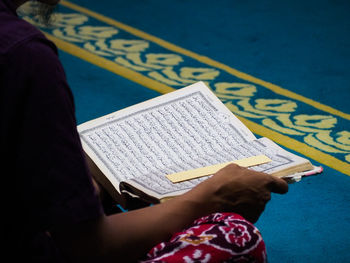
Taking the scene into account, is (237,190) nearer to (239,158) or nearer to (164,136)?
(239,158)

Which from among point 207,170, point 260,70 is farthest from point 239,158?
point 260,70

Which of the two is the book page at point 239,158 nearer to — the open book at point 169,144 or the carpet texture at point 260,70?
the open book at point 169,144

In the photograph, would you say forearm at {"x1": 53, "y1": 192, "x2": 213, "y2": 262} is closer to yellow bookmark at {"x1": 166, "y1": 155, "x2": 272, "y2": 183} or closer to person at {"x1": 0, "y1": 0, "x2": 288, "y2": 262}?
person at {"x1": 0, "y1": 0, "x2": 288, "y2": 262}

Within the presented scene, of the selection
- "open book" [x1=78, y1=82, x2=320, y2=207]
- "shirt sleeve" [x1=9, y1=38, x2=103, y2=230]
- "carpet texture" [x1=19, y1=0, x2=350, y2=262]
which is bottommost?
"carpet texture" [x1=19, y1=0, x2=350, y2=262]

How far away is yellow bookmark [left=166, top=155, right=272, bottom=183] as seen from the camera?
1167 mm

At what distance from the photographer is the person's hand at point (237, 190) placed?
104 cm

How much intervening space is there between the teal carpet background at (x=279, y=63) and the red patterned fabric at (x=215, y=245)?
76cm

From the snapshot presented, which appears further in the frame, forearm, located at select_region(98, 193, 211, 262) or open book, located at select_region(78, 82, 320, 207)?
open book, located at select_region(78, 82, 320, 207)

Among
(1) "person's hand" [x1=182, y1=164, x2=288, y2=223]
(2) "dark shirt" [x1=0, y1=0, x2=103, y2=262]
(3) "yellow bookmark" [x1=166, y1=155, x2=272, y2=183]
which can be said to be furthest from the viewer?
(3) "yellow bookmark" [x1=166, y1=155, x2=272, y2=183]

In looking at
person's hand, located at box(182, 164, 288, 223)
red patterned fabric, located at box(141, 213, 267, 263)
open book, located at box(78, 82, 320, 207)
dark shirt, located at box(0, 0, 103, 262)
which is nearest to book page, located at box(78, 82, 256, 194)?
open book, located at box(78, 82, 320, 207)

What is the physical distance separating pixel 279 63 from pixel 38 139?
2.35 meters

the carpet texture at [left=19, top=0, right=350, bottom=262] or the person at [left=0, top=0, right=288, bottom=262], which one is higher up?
the person at [left=0, top=0, right=288, bottom=262]

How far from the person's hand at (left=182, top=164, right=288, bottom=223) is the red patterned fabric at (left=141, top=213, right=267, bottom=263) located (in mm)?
72

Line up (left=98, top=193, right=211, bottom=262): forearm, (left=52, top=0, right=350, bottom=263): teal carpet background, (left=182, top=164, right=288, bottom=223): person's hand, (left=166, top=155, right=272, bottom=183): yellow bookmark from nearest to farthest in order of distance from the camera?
1. (left=98, top=193, right=211, bottom=262): forearm
2. (left=182, top=164, right=288, bottom=223): person's hand
3. (left=166, top=155, right=272, bottom=183): yellow bookmark
4. (left=52, top=0, right=350, bottom=263): teal carpet background
